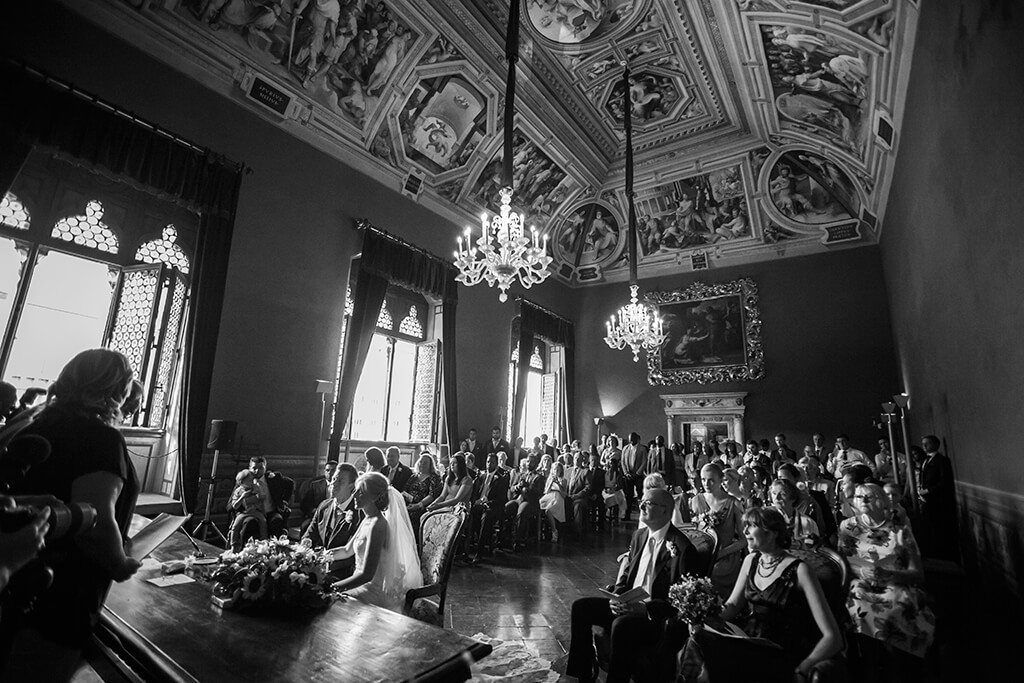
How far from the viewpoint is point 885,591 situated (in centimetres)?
283

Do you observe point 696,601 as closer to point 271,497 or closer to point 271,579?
point 271,579

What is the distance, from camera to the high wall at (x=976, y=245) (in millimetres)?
3314

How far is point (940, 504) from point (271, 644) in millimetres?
6833

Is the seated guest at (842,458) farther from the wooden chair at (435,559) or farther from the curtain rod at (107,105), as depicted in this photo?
the curtain rod at (107,105)

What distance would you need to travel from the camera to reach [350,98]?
8023 millimetres

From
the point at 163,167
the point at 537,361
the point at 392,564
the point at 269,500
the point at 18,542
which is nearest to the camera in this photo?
the point at 18,542

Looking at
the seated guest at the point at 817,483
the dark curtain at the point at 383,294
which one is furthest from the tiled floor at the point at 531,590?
the dark curtain at the point at 383,294

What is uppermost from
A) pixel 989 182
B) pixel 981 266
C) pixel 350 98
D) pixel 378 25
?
pixel 378 25

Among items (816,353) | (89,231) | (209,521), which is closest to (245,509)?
(209,521)

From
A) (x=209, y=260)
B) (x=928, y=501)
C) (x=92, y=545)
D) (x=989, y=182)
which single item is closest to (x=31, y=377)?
Answer: (x=209, y=260)

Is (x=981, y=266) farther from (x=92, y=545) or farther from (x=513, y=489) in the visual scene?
(x=513, y=489)

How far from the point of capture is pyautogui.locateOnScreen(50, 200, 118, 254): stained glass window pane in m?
6.25

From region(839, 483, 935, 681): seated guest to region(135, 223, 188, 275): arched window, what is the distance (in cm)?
810

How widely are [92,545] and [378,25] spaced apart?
26.8 ft
